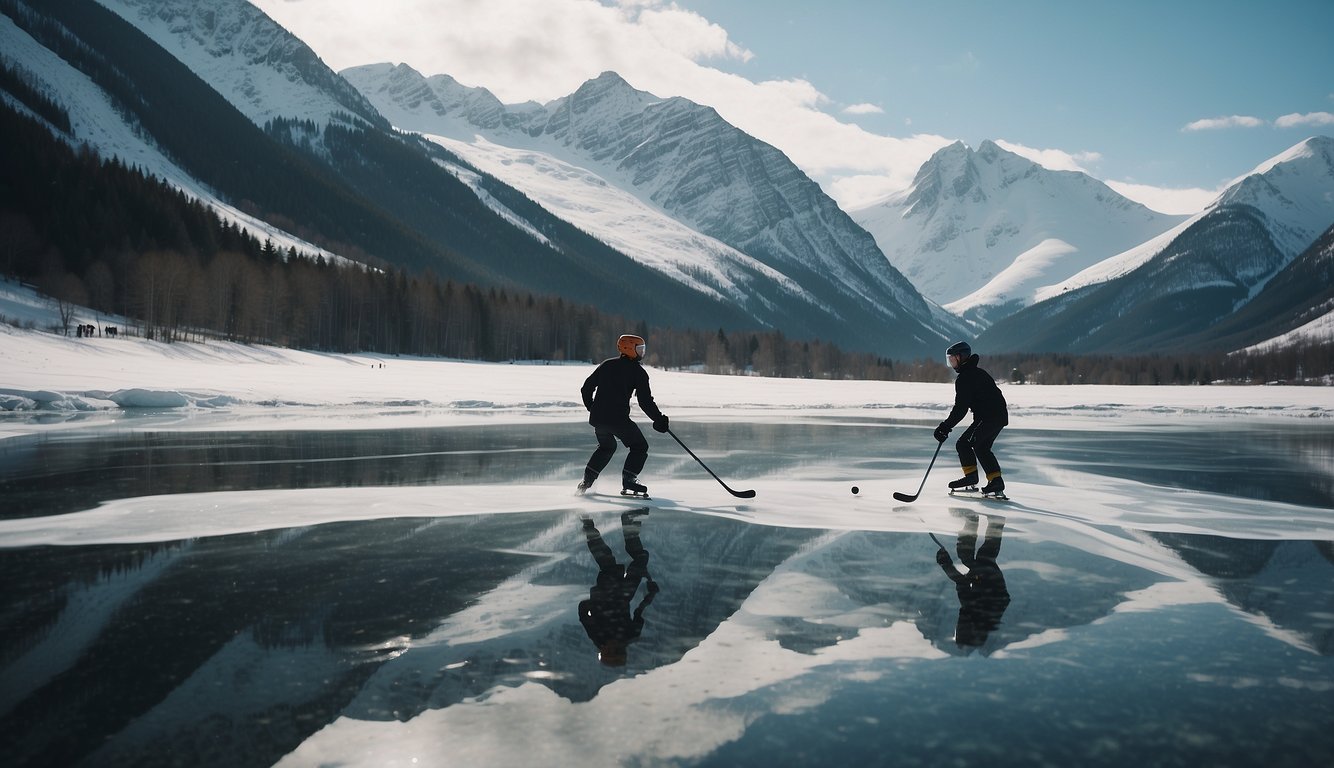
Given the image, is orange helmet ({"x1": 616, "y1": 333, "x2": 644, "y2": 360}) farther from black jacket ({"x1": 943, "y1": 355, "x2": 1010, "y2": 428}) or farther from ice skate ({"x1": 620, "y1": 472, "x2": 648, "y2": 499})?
black jacket ({"x1": 943, "y1": 355, "x2": 1010, "y2": 428})

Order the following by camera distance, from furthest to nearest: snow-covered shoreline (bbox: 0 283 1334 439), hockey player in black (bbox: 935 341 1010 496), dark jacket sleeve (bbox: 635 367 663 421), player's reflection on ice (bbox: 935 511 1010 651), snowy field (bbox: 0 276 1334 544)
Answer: snow-covered shoreline (bbox: 0 283 1334 439) → hockey player in black (bbox: 935 341 1010 496) → dark jacket sleeve (bbox: 635 367 663 421) → snowy field (bbox: 0 276 1334 544) → player's reflection on ice (bbox: 935 511 1010 651)

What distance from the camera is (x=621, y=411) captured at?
12055mm

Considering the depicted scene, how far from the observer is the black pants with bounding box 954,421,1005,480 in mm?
12031

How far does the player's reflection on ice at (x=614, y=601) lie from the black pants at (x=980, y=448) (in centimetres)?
579

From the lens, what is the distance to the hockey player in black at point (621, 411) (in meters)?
12.0

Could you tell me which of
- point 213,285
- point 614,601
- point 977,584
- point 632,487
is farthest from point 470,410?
point 213,285

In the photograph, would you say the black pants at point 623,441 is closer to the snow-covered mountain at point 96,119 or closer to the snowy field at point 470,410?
the snowy field at point 470,410

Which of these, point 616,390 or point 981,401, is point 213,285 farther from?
point 981,401

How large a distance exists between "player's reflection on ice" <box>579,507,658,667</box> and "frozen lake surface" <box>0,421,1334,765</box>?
0.18 ft

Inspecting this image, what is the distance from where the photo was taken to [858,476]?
48.6 feet

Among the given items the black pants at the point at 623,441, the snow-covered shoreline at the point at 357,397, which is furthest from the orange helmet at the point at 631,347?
the snow-covered shoreline at the point at 357,397

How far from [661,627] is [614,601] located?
765mm

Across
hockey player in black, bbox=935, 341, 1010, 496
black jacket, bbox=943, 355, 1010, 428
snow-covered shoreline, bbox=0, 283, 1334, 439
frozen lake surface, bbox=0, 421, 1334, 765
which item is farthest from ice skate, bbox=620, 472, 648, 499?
snow-covered shoreline, bbox=0, 283, 1334, 439

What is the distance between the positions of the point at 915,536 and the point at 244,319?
86601 mm
